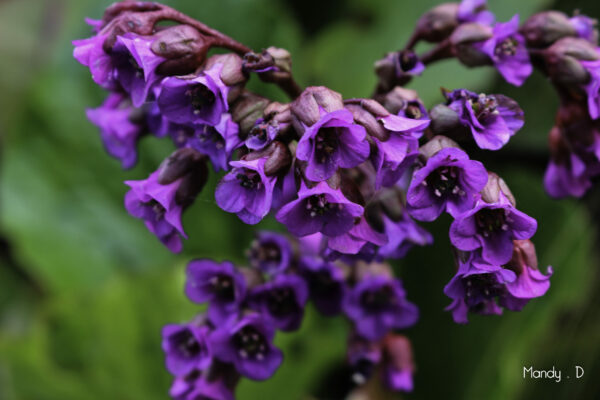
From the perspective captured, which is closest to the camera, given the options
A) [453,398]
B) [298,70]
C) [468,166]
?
[468,166]

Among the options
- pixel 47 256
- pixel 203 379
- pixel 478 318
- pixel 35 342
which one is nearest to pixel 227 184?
pixel 203 379

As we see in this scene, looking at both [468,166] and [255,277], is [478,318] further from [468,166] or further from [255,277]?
[468,166]

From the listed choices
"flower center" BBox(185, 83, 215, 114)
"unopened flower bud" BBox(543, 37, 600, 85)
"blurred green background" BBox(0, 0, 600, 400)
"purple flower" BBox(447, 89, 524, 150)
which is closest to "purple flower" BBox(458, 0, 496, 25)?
"unopened flower bud" BBox(543, 37, 600, 85)

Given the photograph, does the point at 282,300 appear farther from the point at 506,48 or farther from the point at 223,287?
the point at 506,48

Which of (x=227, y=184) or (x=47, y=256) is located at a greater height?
(x=227, y=184)

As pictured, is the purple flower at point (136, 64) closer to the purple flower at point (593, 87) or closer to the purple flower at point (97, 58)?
the purple flower at point (97, 58)

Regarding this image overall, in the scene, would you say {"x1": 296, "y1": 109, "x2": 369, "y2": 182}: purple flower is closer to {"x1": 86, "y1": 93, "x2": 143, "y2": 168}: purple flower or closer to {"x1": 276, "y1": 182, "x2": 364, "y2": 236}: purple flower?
{"x1": 276, "y1": 182, "x2": 364, "y2": 236}: purple flower

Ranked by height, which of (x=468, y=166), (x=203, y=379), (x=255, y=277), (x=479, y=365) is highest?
(x=468, y=166)
